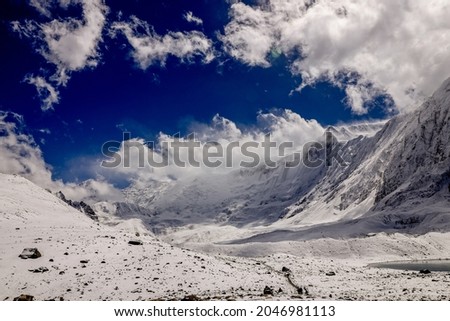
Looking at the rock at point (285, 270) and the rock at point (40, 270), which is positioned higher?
the rock at point (40, 270)

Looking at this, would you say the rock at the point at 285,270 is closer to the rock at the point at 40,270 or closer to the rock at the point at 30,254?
the rock at the point at 40,270

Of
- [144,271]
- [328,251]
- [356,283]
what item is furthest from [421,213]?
[144,271]

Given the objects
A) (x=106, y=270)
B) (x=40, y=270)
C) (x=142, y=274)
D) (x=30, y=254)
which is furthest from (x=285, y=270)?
(x=30, y=254)

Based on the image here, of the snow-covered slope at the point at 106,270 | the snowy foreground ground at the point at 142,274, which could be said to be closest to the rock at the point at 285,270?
the snowy foreground ground at the point at 142,274

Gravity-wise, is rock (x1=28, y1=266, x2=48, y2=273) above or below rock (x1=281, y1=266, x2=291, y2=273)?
above

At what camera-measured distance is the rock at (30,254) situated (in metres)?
41.8

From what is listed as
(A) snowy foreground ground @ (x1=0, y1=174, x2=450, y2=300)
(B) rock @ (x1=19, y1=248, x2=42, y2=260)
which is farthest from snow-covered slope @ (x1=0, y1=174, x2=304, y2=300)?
(B) rock @ (x1=19, y1=248, x2=42, y2=260)

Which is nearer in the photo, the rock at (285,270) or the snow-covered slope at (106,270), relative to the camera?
the snow-covered slope at (106,270)

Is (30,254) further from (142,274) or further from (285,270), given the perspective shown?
(285,270)

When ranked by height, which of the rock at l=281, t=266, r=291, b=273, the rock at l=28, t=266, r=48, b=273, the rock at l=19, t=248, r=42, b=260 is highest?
the rock at l=19, t=248, r=42, b=260

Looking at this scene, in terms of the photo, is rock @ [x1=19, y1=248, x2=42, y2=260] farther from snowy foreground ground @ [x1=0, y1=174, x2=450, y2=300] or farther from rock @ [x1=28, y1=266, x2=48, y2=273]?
rock @ [x1=28, y1=266, x2=48, y2=273]

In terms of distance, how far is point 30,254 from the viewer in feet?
138

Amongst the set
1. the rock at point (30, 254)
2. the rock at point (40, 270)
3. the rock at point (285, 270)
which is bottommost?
the rock at point (285, 270)

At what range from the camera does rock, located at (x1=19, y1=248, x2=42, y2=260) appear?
4178 centimetres
